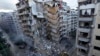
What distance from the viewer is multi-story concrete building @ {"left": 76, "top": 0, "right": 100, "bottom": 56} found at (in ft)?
59.5

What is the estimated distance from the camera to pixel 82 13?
810 inches

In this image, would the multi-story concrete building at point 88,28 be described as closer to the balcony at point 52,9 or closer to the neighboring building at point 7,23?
the balcony at point 52,9

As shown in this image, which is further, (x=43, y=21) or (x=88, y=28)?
(x=43, y=21)

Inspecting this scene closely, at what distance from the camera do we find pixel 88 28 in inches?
769

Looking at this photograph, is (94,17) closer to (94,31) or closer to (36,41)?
(94,31)

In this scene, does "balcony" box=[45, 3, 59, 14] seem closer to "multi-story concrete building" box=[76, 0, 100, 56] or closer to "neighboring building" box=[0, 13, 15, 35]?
"multi-story concrete building" box=[76, 0, 100, 56]

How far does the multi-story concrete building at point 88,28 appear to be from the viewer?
18125mm

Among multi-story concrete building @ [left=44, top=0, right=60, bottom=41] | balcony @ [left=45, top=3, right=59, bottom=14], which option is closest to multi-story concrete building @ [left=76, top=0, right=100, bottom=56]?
multi-story concrete building @ [left=44, top=0, right=60, bottom=41]

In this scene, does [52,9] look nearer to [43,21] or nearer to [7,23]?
[43,21]

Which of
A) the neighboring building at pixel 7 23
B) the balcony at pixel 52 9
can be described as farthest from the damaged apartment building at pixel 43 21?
the neighboring building at pixel 7 23

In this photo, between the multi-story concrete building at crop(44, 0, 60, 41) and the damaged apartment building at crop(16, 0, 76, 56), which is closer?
the damaged apartment building at crop(16, 0, 76, 56)

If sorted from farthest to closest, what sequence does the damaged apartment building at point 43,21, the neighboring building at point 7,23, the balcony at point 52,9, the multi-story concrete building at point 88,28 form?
1. the neighboring building at point 7,23
2. the balcony at point 52,9
3. the damaged apartment building at point 43,21
4. the multi-story concrete building at point 88,28

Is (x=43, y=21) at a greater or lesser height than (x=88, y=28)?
lesser

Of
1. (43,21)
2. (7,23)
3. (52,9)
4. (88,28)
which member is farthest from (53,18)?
(7,23)
